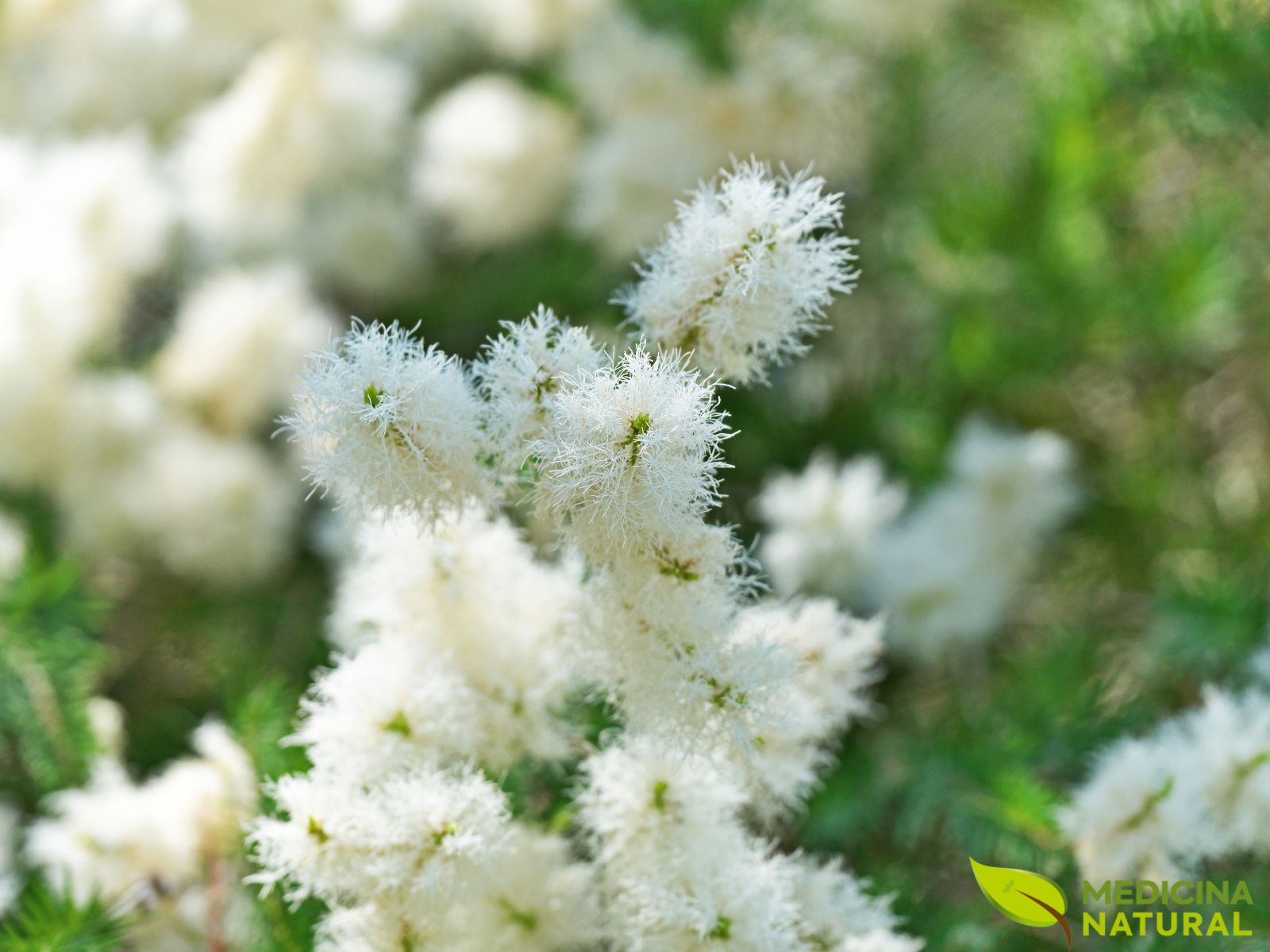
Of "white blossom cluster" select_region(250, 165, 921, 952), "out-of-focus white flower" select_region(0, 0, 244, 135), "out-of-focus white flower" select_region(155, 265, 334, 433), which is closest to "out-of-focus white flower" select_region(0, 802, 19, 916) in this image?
"white blossom cluster" select_region(250, 165, 921, 952)

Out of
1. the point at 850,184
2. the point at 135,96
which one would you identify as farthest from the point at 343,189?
the point at 850,184

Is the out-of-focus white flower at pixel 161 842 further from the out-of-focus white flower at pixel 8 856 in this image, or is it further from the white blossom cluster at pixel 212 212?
the white blossom cluster at pixel 212 212

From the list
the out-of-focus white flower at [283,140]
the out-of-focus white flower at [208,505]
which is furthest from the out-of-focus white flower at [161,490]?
the out-of-focus white flower at [283,140]

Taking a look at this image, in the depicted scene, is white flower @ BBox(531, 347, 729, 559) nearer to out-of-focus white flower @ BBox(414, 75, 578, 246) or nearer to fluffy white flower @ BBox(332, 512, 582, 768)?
fluffy white flower @ BBox(332, 512, 582, 768)

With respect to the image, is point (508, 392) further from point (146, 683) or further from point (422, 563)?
point (146, 683)

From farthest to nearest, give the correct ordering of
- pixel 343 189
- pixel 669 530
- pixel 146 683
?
pixel 343 189 < pixel 146 683 < pixel 669 530

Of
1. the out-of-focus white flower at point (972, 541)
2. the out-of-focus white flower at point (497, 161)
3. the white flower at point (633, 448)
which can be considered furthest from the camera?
the out-of-focus white flower at point (497, 161)

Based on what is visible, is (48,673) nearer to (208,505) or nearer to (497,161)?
(208,505)
